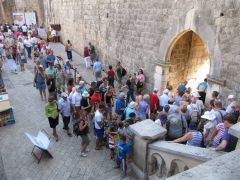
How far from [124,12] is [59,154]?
6807 millimetres

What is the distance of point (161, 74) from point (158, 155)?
4774 mm

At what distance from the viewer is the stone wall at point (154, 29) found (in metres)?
6.33

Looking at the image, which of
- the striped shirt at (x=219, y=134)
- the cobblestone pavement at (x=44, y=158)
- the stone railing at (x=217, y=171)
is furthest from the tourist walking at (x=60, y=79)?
the stone railing at (x=217, y=171)

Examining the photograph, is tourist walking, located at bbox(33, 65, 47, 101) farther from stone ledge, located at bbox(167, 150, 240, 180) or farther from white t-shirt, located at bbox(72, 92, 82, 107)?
stone ledge, located at bbox(167, 150, 240, 180)

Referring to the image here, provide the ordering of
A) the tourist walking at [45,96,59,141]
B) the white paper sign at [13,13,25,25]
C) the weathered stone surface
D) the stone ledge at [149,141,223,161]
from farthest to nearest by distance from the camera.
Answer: the white paper sign at [13,13,25,25] < the tourist walking at [45,96,59,141] < the weathered stone surface < the stone ledge at [149,141,223,161]

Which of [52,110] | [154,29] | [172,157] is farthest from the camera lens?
[154,29]

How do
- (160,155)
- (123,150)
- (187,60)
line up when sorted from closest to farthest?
(160,155) → (123,150) → (187,60)

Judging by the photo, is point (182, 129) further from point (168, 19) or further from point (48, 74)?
point (48, 74)

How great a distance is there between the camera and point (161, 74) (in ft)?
29.3

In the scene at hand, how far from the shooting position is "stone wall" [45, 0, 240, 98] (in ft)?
20.8

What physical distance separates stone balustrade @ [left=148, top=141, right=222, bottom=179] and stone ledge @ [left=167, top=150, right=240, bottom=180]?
1420 mm

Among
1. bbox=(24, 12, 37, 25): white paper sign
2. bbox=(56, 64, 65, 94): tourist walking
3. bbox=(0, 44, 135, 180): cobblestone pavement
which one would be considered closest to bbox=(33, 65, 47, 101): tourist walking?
bbox=(56, 64, 65, 94): tourist walking

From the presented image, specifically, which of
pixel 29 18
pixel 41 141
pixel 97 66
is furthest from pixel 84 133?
pixel 29 18

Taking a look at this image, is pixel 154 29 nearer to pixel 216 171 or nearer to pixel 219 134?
pixel 219 134
